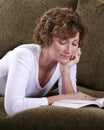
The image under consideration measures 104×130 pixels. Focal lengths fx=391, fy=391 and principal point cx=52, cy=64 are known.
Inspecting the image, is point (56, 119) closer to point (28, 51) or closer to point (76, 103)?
point (76, 103)

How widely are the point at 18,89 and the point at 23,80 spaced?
55mm

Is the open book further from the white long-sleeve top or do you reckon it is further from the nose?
the nose

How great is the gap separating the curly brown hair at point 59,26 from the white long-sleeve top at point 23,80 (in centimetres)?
11

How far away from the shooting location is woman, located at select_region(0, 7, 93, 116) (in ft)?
5.78

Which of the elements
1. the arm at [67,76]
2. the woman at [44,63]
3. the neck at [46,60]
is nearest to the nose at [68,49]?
the woman at [44,63]

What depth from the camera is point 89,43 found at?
7.68 ft

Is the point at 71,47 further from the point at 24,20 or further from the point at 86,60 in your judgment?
the point at 24,20

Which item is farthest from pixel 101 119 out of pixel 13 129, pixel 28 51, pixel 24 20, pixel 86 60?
pixel 24 20

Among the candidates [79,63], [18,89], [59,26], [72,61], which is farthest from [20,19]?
[18,89]

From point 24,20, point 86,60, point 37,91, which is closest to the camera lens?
point 37,91

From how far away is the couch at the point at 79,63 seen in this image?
1.56 meters

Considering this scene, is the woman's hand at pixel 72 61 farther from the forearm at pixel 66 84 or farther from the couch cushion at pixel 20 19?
the couch cushion at pixel 20 19

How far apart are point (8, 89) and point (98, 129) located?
47 centimetres

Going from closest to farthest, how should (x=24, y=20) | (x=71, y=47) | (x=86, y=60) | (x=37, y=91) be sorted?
(x=71, y=47), (x=37, y=91), (x=86, y=60), (x=24, y=20)
